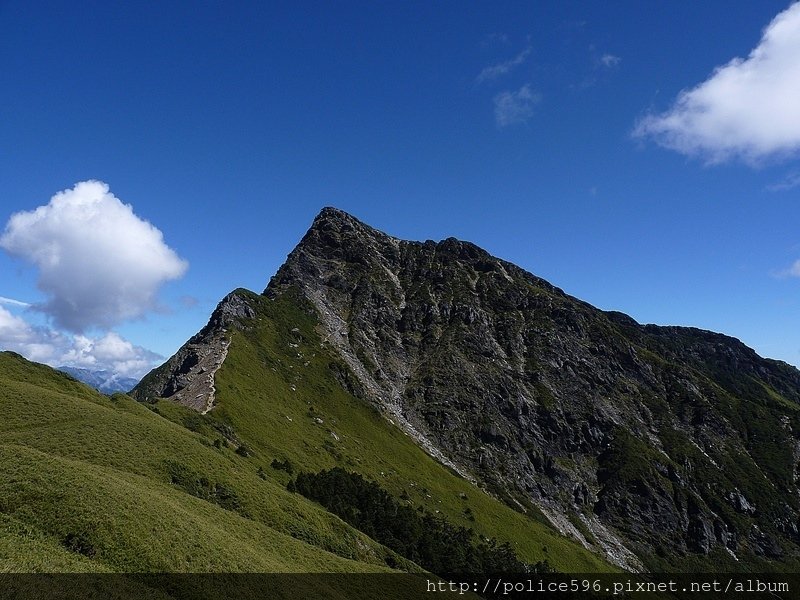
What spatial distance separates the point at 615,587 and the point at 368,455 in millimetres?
91543

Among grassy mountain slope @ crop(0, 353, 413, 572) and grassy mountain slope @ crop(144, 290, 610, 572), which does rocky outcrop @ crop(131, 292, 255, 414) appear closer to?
grassy mountain slope @ crop(144, 290, 610, 572)

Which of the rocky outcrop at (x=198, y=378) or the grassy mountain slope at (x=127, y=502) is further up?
the rocky outcrop at (x=198, y=378)

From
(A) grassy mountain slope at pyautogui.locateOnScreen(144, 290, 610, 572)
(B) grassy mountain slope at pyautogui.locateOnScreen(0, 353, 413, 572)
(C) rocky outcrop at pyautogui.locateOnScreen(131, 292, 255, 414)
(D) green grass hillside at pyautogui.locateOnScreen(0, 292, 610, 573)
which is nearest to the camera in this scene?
(B) grassy mountain slope at pyautogui.locateOnScreen(0, 353, 413, 572)

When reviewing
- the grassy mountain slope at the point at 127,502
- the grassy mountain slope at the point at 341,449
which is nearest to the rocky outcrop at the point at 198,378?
the grassy mountain slope at the point at 341,449

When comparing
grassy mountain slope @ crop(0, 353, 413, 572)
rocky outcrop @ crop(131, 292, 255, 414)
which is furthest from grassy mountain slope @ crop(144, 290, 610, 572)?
grassy mountain slope @ crop(0, 353, 413, 572)

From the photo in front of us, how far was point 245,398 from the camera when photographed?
495 ft

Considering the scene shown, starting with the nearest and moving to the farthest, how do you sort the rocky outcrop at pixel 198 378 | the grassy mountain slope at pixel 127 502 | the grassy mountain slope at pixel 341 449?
the grassy mountain slope at pixel 127 502 → the grassy mountain slope at pixel 341 449 → the rocky outcrop at pixel 198 378

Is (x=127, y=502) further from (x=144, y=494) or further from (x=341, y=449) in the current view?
(x=341, y=449)

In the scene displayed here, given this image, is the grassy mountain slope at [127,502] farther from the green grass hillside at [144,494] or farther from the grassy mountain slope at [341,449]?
the grassy mountain slope at [341,449]

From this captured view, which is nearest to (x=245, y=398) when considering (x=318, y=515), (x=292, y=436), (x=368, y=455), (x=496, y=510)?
(x=292, y=436)

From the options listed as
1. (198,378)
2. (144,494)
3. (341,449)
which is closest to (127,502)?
(144,494)

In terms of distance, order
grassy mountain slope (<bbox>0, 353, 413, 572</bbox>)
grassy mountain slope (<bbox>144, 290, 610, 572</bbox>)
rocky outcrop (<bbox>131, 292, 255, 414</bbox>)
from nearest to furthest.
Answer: grassy mountain slope (<bbox>0, 353, 413, 572</bbox>) → grassy mountain slope (<bbox>144, 290, 610, 572</bbox>) → rocky outcrop (<bbox>131, 292, 255, 414</bbox>)

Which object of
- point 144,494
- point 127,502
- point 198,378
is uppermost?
point 198,378

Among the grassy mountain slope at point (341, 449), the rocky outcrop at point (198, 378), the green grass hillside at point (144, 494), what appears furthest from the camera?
the rocky outcrop at point (198, 378)
